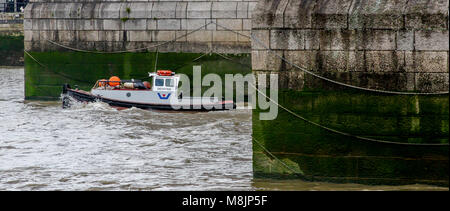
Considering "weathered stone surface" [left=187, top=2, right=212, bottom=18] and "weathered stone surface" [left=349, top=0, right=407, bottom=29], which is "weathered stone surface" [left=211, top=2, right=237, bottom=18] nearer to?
"weathered stone surface" [left=187, top=2, right=212, bottom=18]

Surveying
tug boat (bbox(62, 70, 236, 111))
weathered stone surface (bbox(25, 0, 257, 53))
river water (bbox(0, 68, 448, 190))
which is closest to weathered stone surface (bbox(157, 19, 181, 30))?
weathered stone surface (bbox(25, 0, 257, 53))

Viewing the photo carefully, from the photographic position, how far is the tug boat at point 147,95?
81.7 feet

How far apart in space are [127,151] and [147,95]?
349 inches

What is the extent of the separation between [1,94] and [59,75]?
18.1 ft

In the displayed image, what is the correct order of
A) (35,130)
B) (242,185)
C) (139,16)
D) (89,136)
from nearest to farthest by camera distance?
(242,185), (89,136), (35,130), (139,16)

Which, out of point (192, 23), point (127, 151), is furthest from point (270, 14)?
point (192, 23)

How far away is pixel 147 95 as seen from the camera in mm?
25609

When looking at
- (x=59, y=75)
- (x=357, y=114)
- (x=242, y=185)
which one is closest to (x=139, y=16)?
(x=59, y=75)

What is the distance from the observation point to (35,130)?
21031 mm

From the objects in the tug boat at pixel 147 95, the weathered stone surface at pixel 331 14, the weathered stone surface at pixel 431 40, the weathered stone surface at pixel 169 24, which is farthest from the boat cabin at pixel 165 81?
the weathered stone surface at pixel 431 40

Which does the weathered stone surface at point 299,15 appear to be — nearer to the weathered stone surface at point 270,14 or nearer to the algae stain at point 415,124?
the weathered stone surface at point 270,14

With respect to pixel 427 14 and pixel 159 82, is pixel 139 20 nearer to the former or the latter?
pixel 159 82

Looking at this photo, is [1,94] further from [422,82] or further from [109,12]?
[422,82]

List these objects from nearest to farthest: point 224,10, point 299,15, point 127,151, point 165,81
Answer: point 299,15
point 127,151
point 165,81
point 224,10
